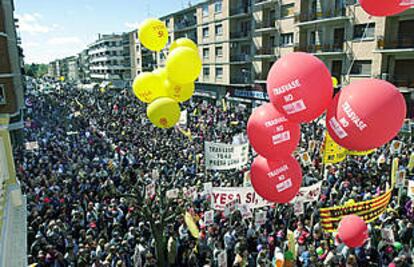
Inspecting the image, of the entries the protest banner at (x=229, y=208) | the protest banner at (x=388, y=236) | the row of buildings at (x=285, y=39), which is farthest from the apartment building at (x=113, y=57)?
the protest banner at (x=388, y=236)

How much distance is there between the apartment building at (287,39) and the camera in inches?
821

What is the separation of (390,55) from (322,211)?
17.4 m

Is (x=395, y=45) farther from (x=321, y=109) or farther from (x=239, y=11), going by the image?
(x=321, y=109)

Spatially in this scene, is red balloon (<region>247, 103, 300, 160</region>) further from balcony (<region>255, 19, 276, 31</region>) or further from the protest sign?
balcony (<region>255, 19, 276, 31</region>)

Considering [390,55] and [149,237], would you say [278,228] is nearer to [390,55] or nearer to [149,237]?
[149,237]

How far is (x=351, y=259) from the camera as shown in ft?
22.3

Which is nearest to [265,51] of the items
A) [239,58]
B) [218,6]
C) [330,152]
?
[239,58]

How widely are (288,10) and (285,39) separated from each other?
2304 millimetres

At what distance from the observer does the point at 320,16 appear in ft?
82.9

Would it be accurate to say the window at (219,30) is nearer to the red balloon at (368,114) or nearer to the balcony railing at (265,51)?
the balcony railing at (265,51)

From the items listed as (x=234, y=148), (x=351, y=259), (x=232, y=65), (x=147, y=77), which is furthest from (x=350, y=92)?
(x=232, y=65)

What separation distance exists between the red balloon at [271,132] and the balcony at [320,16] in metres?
21.2

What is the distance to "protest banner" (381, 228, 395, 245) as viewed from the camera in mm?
7652

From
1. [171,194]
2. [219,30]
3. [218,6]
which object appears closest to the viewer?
[171,194]
